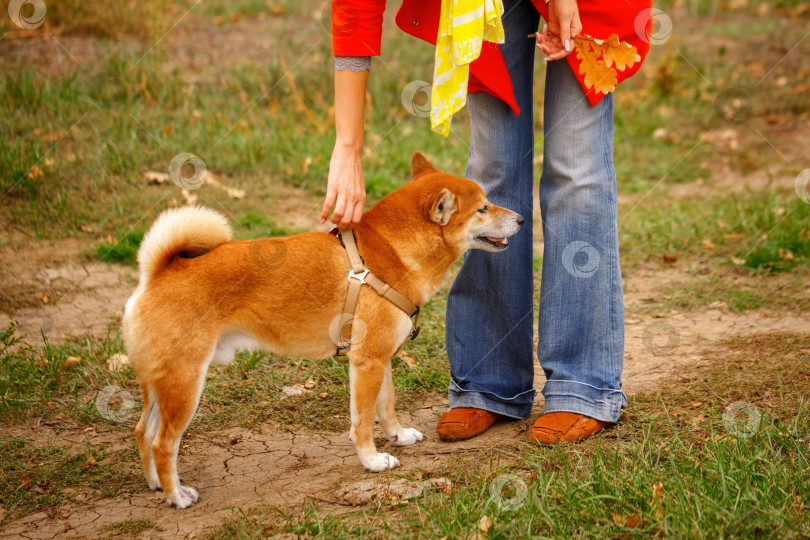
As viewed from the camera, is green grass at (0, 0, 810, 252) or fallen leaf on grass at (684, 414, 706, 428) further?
green grass at (0, 0, 810, 252)

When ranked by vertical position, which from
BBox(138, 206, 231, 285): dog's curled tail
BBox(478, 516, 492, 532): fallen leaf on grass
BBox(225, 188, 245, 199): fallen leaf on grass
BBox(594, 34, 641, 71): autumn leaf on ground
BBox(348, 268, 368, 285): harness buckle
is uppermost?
BBox(594, 34, 641, 71): autumn leaf on ground

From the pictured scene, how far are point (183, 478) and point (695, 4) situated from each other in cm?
1141

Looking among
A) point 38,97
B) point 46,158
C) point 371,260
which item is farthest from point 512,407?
point 38,97

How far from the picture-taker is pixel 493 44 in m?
2.79

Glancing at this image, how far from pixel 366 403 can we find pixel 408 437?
1.35 ft

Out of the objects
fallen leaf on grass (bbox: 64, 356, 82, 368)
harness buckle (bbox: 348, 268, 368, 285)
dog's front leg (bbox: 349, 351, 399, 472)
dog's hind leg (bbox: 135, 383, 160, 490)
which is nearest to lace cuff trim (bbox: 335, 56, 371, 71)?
harness buckle (bbox: 348, 268, 368, 285)

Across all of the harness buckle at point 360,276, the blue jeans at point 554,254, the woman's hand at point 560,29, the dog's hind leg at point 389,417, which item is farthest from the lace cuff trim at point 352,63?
the dog's hind leg at point 389,417

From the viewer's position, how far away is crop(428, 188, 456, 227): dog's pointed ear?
285cm

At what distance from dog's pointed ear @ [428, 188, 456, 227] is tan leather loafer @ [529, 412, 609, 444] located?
94 cm

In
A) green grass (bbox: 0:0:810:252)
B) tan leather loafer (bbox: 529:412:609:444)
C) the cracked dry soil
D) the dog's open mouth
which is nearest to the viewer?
the cracked dry soil

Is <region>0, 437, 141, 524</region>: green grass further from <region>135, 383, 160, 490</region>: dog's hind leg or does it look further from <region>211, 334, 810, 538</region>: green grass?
<region>211, 334, 810, 538</region>: green grass

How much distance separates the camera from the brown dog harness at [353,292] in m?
2.78

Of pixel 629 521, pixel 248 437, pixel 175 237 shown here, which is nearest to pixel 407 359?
pixel 248 437

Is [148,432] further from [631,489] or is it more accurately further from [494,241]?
[631,489]
